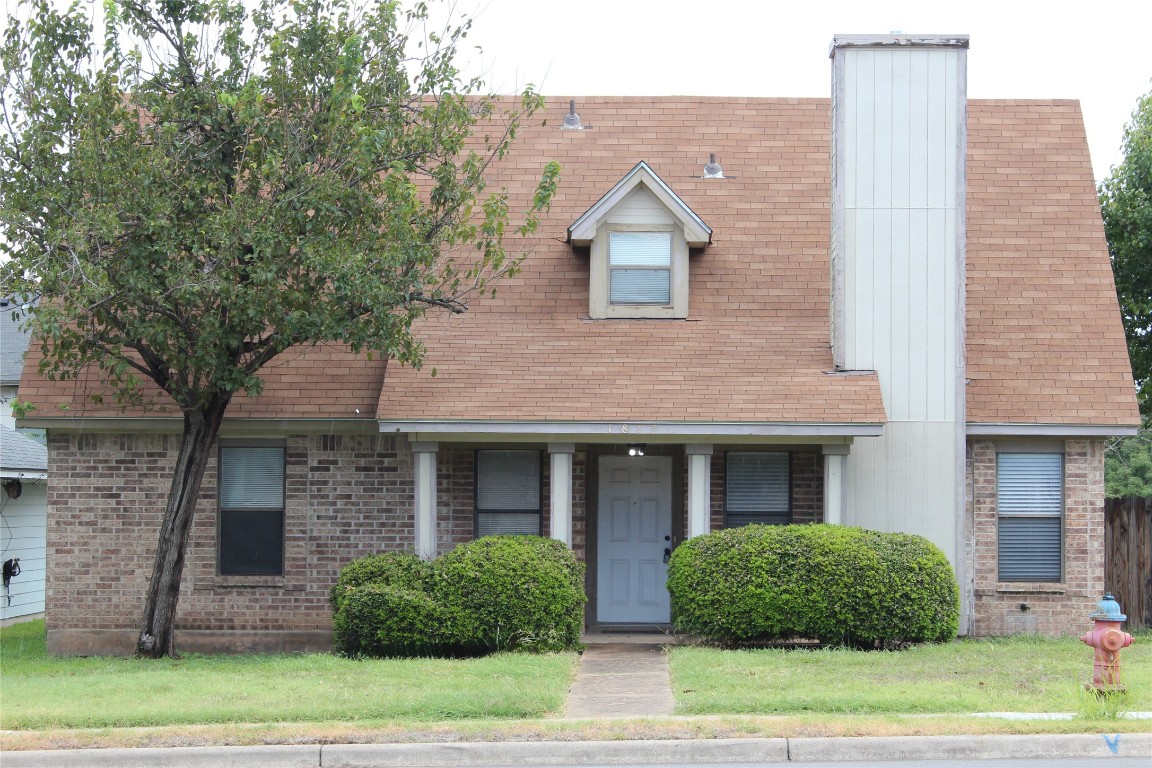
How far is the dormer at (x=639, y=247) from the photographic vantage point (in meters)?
16.5

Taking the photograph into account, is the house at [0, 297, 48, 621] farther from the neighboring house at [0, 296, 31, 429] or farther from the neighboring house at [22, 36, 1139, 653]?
the neighboring house at [22, 36, 1139, 653]

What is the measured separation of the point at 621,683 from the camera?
11.9 meters

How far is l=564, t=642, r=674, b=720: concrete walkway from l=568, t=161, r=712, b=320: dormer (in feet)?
13.8

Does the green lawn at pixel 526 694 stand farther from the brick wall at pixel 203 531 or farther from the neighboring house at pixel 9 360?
the neighboring house at pixel 9 360

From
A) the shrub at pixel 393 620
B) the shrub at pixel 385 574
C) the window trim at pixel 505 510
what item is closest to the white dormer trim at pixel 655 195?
the window trim at pixel 505 510

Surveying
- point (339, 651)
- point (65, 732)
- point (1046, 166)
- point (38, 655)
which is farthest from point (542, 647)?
point (1046, 166)

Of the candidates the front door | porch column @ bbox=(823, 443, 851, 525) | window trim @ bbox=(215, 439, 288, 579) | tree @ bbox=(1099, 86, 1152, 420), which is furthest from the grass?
tree @ bbox=(1099, 86, 1152, 420)

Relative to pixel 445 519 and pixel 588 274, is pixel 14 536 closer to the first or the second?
pixel 445 519

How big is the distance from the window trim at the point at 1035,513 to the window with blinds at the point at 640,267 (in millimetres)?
4408

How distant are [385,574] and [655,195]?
5723mm

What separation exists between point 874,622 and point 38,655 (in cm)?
955

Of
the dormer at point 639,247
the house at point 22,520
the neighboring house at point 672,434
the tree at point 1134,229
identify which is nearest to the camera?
the neighboring house at point 672,434

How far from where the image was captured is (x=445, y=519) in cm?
1599

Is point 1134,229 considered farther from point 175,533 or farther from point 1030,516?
point 175,533
